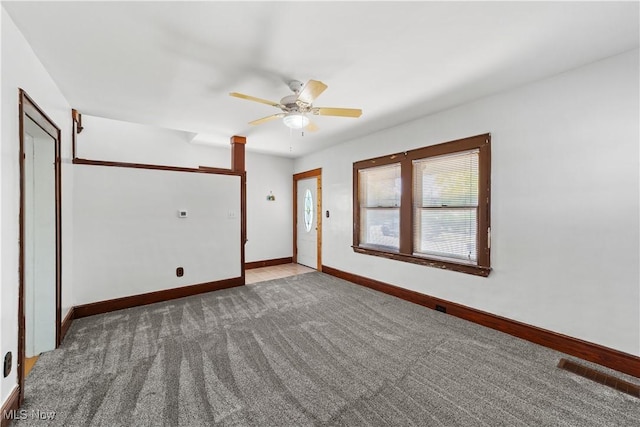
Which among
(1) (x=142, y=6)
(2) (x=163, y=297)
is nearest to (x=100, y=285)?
(2) (x=163, y=297)

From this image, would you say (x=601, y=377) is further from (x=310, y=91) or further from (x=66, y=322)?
(x=66, y=322)

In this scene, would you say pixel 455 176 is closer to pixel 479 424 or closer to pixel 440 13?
pixel 440 13

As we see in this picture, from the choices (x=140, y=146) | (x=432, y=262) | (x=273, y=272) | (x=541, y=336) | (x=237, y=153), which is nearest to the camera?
(x=541, y=336)


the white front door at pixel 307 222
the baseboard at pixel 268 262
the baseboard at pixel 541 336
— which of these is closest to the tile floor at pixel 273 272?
the baseboard at pixel 268 262

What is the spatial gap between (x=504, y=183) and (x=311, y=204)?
3.76 m

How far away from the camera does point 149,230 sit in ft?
12.1

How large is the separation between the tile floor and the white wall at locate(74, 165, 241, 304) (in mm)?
579

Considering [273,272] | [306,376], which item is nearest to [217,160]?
[273,272]

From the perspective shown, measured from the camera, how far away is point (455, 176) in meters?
3.26

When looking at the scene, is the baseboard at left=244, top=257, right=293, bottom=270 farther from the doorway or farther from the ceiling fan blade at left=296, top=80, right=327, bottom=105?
the ceiling fan blade at left=296, top=80, right=327, bottom=105

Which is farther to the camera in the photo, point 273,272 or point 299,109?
point 273,272

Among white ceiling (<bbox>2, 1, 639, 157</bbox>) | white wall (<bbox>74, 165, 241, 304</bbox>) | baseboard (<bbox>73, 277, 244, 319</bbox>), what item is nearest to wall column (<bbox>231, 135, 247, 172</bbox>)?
white wall (<bbox>74, 165, 241, 304</bbox>)

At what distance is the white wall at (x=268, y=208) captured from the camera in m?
5.75
